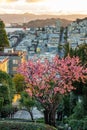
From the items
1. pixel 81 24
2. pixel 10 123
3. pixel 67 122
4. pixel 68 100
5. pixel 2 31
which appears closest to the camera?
pixel 10 123

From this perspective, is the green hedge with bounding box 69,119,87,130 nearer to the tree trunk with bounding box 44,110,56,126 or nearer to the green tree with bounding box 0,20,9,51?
the tree trunk with bounding box 44,110,56,126

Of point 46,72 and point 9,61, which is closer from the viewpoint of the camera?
point 46,72

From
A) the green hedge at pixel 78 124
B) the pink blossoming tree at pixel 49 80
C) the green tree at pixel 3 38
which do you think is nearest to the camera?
the green hedge at pixel 78 124

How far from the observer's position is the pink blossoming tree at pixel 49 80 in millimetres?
18594

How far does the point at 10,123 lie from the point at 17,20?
477 feet

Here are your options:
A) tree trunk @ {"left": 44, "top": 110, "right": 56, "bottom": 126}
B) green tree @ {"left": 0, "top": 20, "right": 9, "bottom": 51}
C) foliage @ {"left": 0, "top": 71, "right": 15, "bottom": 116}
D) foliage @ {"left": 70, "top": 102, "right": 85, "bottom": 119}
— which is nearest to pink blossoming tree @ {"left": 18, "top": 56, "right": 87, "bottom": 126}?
tree trunk @ {"left": 44, "top": 110, "right": 56, "bottom": 126}

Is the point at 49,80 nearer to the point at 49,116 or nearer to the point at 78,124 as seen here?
the point at 49,116

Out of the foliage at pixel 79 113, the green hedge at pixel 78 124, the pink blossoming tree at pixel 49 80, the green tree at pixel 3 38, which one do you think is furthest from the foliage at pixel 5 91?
the green tree at pixel 3 38

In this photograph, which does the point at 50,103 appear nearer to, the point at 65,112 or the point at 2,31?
the point at 65,112

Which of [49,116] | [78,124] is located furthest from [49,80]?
[78,124]

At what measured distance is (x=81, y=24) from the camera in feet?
510

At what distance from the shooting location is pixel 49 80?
61.8ft

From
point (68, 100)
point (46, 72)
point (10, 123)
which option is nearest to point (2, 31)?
point (68, 100)

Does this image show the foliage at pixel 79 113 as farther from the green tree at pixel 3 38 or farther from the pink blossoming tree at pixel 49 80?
the green tree at pixel 3 38
